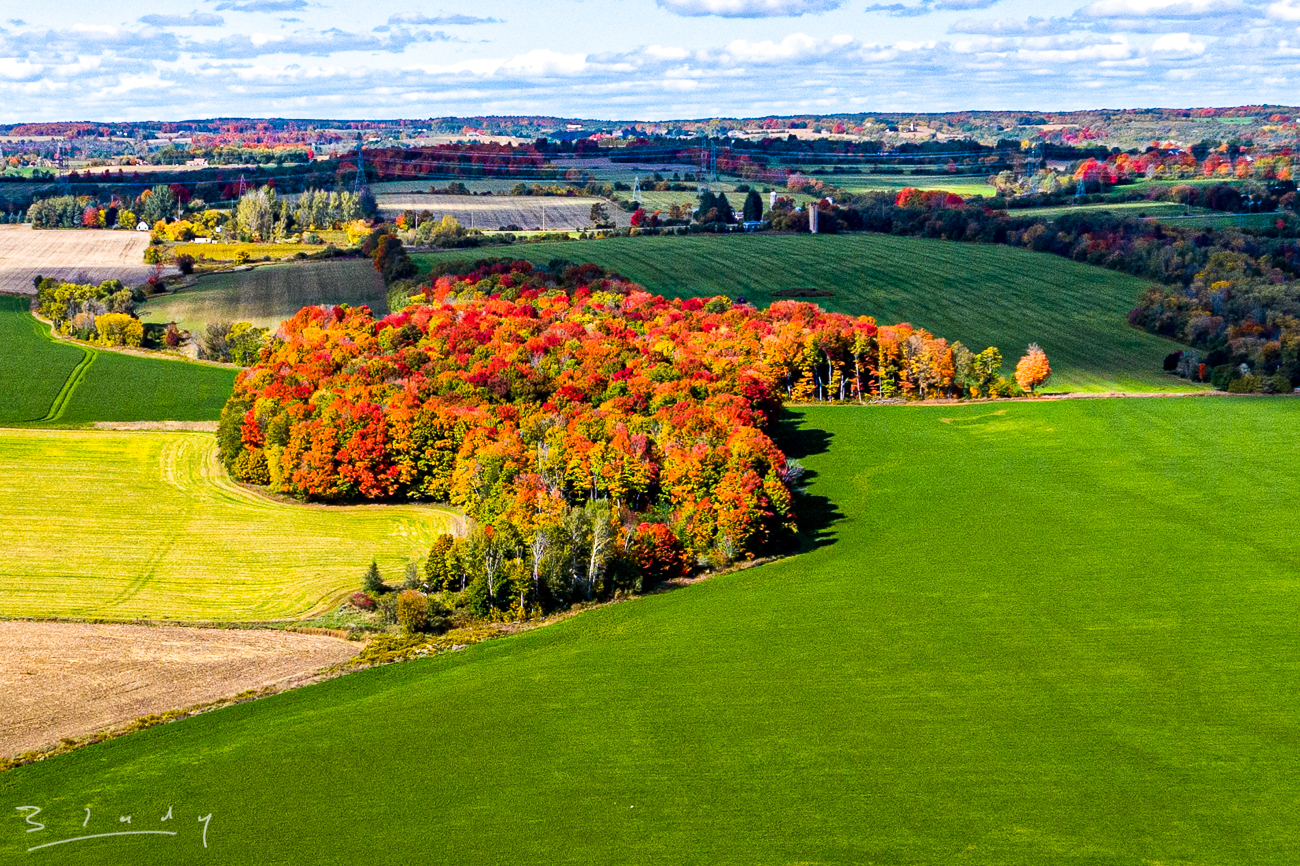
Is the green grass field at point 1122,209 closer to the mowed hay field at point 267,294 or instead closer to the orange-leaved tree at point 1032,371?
the orange-leaved tree at point 1032,371

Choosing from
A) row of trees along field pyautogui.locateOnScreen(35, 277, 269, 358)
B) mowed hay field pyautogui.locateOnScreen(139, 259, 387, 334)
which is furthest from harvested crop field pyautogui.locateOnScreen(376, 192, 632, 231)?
row of trees along field pyautogui.locateOnScreen(35, 277, 269, 358)

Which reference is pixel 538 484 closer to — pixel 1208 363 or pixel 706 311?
pixel 706 311

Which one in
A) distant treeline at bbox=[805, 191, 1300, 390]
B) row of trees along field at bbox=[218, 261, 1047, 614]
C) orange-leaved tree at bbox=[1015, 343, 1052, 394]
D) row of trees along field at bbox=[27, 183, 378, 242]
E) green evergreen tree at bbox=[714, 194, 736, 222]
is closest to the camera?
row of trees along field at bbox=[218, 261, 1047, 614]

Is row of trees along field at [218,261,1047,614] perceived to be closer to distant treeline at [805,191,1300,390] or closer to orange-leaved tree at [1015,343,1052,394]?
orange-leaved tree at [1015,343,1052,394]

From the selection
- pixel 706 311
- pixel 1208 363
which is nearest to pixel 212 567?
pixel 706 311
